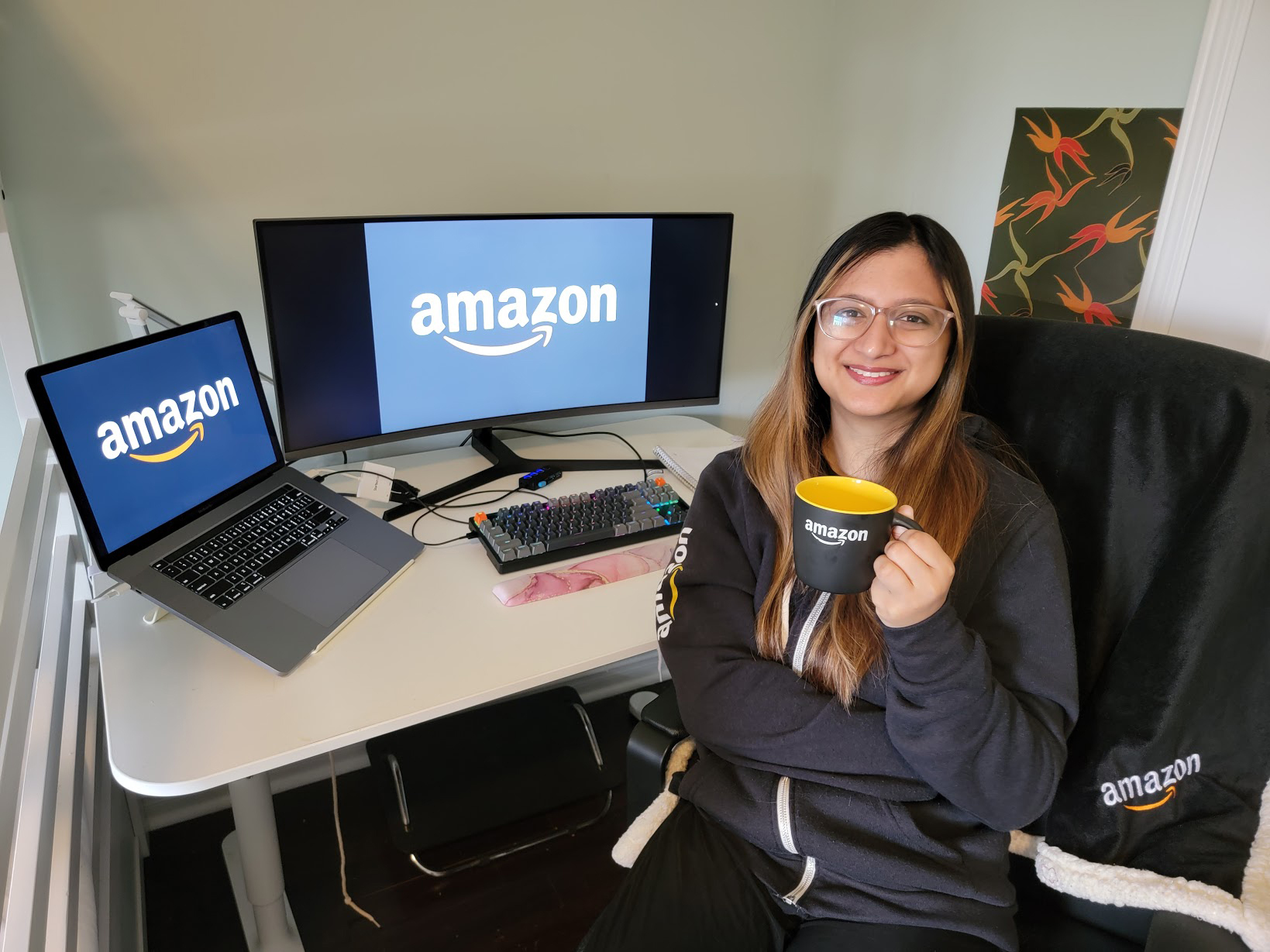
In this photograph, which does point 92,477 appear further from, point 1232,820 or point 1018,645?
point 1232,820

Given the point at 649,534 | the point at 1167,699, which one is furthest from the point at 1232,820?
the point at 649,534

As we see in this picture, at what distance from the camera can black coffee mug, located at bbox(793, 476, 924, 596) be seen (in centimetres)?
78

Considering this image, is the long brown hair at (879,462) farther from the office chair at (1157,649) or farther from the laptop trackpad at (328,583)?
the laptop trackpad at (328,583)

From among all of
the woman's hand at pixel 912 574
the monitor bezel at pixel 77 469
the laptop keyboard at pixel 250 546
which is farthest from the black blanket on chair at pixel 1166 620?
the monitor bezel at pixel 77 469

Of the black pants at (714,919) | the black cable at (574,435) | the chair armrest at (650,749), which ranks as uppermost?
the black cable at (574,435)

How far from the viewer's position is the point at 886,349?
100cm

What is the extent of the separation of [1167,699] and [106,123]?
1711mm

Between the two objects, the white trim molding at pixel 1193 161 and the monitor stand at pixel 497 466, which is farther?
the monitor stand at pixel 497 466

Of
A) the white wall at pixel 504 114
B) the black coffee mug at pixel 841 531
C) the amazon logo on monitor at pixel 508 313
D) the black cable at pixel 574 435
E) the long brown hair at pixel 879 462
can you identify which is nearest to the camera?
the black coffee mug at pixel 841 531

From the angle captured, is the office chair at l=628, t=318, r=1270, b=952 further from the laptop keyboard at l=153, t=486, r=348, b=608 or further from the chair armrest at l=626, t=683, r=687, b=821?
the laptop keyboard at l=153, t=486, r=348, b=608

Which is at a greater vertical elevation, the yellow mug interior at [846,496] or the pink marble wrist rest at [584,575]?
the yellow mug interior at [846,496]

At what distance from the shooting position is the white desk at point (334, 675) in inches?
37.1

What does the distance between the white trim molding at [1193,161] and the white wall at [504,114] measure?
0.06 meters

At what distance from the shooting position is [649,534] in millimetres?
1411
